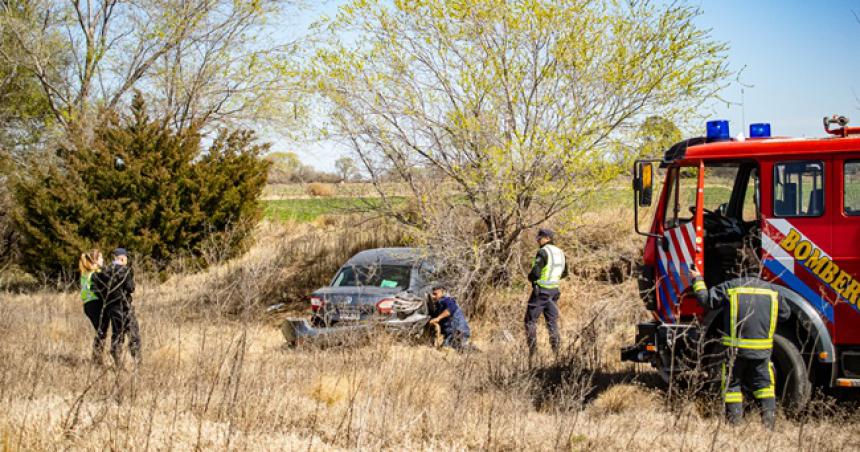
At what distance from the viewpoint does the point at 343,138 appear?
12.9 meters

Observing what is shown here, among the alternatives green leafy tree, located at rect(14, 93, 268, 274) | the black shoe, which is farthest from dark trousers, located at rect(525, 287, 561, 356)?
green leafy tree, located at rect(14, 93, 268, 274)

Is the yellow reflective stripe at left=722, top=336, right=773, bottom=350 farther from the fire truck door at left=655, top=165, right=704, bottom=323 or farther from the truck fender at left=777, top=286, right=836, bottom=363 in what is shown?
the fire truck door at left=655, top=165, right=704, bottom=323

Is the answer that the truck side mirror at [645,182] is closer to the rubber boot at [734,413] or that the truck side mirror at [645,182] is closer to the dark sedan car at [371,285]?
the rubber boot at [734,413]

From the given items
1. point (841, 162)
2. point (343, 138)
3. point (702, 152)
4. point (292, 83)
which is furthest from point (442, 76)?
point (841, 162)

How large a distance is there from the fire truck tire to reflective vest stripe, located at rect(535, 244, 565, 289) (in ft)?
10.0

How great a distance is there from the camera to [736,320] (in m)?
6.57

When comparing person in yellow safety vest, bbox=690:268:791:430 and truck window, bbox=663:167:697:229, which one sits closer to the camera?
person in yellow safety vest, bbox=690:268:791:430

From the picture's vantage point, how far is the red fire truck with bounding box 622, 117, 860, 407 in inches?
271

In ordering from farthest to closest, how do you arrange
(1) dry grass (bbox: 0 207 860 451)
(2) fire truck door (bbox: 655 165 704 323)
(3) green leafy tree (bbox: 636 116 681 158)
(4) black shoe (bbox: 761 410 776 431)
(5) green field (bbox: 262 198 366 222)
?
(5) green field (bbox: 262 198 366 222), (3) green leafy tree (bbox: 636 116 681 158), (2) fire truck door (bbox: 655 165 704 323), (4) black shoe (bbox: 761 410 776 431), (1) dry grass (bbox: 0 207 860 451)

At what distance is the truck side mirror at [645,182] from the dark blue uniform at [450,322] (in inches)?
138

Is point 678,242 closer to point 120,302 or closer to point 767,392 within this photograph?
point 767,392

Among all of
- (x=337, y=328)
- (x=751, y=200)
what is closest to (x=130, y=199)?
(x=337, y=328)

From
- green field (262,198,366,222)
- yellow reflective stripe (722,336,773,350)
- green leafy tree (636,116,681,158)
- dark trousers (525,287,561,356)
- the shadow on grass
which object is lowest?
the shadow on grass

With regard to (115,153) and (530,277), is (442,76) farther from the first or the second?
(115,153)
